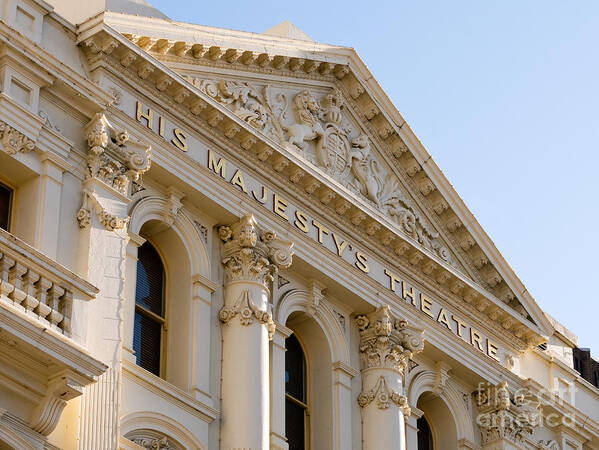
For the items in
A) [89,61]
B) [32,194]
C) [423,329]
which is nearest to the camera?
[32,194]

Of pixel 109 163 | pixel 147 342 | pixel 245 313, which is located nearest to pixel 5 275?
pixel 109 163

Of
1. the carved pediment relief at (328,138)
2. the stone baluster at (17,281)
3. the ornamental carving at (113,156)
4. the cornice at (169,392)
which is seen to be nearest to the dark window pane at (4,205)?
the ornamental carving at (113,156)

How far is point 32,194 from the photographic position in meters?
26.4

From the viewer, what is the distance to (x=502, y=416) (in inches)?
1379

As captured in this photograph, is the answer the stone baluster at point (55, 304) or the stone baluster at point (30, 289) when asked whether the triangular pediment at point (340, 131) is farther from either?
the stone baluster at point (30, 289)

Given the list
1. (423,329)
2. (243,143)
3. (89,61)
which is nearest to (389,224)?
(423,329)

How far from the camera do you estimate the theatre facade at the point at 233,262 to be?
84.5 ft

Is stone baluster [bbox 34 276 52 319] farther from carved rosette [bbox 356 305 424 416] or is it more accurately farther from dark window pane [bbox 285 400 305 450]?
carved rosette [bbox 356 305 424 416]

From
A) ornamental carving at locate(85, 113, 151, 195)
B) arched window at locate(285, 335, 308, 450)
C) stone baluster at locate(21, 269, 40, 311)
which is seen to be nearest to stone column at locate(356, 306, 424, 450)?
arched window at locate(285, 335, 308, 450)

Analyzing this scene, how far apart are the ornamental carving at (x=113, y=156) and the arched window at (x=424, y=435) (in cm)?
956

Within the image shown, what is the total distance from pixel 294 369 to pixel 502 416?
5712mm

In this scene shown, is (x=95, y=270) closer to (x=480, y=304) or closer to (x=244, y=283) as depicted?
(x=244, y=283)

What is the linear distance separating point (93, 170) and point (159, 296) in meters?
3.02

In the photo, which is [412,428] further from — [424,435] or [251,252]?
[251,252]
